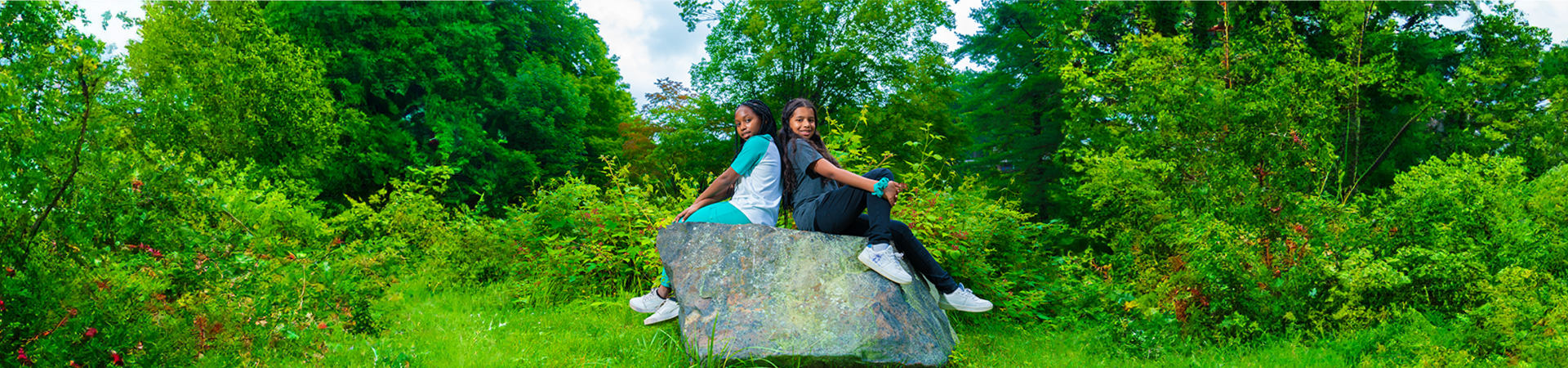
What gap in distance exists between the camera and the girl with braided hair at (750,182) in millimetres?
4941

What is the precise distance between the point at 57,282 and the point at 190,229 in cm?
80

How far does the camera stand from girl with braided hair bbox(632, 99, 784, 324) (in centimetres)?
494

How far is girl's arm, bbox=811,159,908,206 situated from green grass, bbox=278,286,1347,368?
0.89m

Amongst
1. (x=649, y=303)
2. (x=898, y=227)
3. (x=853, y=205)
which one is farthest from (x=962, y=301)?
(x=649, y=303)

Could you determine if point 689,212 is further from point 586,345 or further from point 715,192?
point 586,345

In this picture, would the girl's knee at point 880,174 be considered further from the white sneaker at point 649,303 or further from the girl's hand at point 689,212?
the white sneaker at point 649,303

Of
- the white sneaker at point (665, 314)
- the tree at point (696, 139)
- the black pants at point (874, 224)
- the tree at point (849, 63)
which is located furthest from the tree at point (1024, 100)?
the white sneaker at point (665, 314)

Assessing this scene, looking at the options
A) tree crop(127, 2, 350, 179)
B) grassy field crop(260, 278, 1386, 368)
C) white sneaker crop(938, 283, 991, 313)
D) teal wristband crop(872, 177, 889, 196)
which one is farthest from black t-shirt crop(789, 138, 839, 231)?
tree crop(127, 2, 350, 179)

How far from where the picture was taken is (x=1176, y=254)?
651 centimetres

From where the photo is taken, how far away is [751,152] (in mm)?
4910

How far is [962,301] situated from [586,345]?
2.09 metres

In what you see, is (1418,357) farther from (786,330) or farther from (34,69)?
(34,69)

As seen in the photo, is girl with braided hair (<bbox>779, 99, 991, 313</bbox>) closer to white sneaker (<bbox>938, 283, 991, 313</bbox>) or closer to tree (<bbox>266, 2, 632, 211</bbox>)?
white sneaker (<bbox>938, 283, 991, 313</bbox>)

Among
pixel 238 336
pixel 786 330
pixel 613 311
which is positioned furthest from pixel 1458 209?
pixel 238 336
